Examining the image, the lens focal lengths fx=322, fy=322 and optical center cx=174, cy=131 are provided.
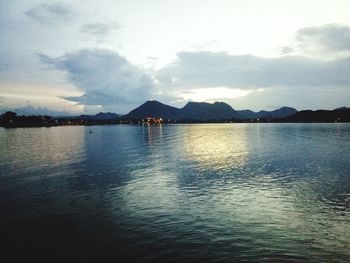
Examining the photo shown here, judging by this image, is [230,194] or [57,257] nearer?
[57,257]

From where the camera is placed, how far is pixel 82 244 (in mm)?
25438

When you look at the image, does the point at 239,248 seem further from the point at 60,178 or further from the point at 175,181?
the point at 60,178

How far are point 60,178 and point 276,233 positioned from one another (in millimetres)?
38994

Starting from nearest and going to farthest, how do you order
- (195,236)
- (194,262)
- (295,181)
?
(194,262), (195,236), (295,181)

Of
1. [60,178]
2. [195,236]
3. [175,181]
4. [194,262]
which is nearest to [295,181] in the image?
[175,181]

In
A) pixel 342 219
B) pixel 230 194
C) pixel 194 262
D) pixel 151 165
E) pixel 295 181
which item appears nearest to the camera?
pixel 194 262

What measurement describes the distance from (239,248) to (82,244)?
12.2 m

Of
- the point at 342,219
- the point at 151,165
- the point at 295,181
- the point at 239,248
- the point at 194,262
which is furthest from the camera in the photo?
the point at 151,165

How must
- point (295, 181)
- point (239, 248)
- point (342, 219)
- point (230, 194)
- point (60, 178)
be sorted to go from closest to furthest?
point (239, 248), point (342, 219), point (230, 194), point (295, 181), point (60, 178)

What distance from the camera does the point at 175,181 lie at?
166ft

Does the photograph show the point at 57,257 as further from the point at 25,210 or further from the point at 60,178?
the point at 60,178

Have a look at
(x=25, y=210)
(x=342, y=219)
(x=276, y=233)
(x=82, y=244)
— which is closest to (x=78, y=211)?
(x=25, y=210)

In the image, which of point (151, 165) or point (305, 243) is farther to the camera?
point (151, 165)

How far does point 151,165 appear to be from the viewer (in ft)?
225
